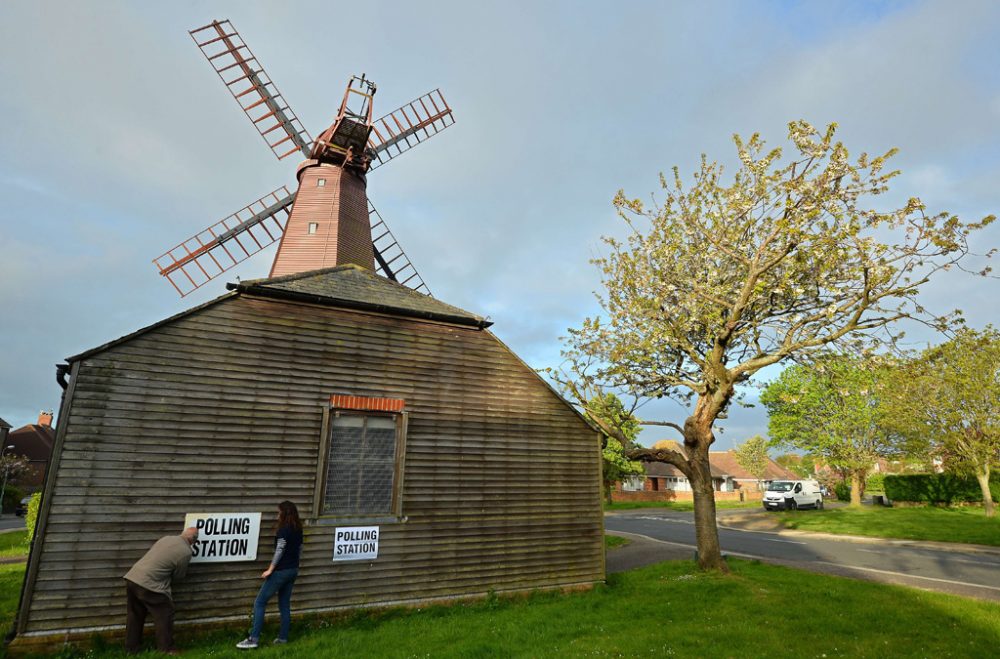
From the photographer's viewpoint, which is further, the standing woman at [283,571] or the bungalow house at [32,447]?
the bungalow house at [32,447]

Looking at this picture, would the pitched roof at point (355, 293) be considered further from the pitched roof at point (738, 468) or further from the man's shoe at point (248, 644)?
the pitched roof at point (738, 468)

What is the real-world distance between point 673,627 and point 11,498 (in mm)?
52736

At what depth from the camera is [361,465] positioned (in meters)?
9.67

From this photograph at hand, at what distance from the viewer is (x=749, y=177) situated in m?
12.3

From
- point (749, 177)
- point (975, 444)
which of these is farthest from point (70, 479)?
point (975, 444)

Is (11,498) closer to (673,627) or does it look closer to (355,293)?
(355,293)

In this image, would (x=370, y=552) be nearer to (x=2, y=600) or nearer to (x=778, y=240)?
(x=2, y=600)

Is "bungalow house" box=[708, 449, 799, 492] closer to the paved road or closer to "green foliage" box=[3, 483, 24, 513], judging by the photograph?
the paved road

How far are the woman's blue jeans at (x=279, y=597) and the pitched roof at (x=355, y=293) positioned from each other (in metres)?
4.90

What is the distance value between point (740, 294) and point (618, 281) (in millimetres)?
3523

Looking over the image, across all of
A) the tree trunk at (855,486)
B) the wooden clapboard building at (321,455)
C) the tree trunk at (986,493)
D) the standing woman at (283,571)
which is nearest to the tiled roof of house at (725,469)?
the tree trunk at (855,486)

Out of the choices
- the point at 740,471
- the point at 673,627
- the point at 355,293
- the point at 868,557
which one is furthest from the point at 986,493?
the point at 740,471

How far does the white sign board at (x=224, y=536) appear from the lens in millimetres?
8078

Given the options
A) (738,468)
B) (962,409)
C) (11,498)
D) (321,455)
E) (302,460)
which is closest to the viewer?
(302,460)
